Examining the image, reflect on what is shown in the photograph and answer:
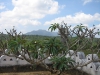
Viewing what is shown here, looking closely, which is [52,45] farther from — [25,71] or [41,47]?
[25,71]

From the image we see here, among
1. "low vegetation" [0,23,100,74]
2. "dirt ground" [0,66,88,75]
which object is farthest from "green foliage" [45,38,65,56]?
"dirt ground" [0,66,88,75]

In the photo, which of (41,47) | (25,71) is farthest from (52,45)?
(25,71)

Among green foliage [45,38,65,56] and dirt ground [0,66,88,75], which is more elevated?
green foliage [45,38,65,56]

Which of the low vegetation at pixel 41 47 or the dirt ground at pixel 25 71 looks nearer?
the low vegetation at pixel 41 47

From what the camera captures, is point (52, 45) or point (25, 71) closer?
point (52, 45)

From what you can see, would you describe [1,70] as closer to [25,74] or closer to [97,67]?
[25,74]

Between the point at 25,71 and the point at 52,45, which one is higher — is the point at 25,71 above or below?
below

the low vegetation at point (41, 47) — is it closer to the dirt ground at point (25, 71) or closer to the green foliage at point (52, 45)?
the green foliage at point (52, 45)

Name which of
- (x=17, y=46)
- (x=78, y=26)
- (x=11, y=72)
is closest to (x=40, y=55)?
(x=17, y=46)

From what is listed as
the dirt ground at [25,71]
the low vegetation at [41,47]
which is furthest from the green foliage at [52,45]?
the dirt ground at [25,71]

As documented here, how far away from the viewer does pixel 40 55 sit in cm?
1144

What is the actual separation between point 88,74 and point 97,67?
1.02m

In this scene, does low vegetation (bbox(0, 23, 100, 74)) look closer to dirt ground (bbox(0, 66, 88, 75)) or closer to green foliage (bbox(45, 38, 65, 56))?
green foliage (bbox(45, 38, 65, 56))

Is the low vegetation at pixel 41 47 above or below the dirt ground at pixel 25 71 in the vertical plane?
above
